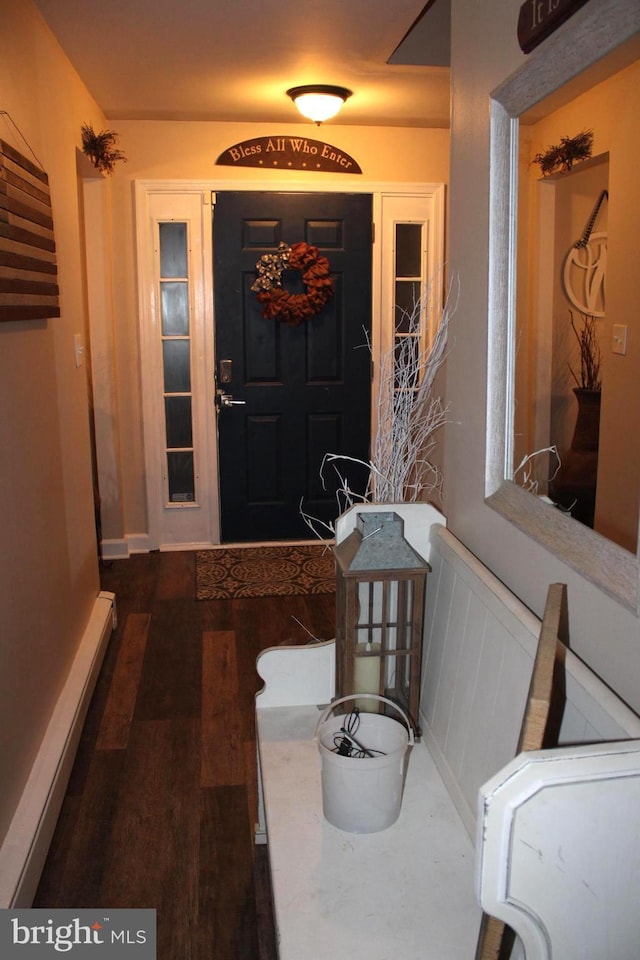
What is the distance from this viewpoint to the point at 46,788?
2.32m

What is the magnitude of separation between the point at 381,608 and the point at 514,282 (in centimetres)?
77

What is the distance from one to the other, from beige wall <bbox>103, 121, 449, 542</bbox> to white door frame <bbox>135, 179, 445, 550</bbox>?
4cm

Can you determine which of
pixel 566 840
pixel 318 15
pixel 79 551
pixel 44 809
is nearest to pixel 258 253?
pixel 318 15

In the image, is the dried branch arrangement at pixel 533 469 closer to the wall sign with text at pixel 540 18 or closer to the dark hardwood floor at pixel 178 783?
the wall sign with text at pixel 540 18

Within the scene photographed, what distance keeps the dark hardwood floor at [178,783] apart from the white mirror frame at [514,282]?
3.89 feet

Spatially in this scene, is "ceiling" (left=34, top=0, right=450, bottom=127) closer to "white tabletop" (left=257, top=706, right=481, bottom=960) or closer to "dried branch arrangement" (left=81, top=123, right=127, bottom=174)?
"dried branch arrangement" (left=81, top=123, right=127, bottom=174)

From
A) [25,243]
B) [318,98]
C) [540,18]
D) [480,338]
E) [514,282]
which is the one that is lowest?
[480,338]

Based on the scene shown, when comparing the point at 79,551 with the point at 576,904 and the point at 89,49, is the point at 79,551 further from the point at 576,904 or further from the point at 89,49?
the point at 576,904

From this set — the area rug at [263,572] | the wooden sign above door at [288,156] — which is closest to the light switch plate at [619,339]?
the area rug at [263,572]

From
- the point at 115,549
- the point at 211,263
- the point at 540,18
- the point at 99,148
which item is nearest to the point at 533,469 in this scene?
the point at 540,18

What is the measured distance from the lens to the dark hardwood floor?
2070mm

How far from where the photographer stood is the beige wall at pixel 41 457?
2236mm

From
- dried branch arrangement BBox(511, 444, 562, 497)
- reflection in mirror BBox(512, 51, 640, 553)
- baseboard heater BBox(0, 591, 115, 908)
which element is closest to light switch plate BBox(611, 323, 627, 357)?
reflection in mirror BBox(512, 51, 640, 553)

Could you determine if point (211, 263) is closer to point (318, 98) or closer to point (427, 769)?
point (318, 98)
